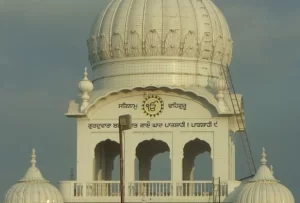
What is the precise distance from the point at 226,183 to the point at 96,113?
6189mm

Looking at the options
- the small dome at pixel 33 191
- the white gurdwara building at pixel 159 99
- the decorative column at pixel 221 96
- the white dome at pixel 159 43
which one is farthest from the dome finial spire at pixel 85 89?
the decorative column at pixel 221 96

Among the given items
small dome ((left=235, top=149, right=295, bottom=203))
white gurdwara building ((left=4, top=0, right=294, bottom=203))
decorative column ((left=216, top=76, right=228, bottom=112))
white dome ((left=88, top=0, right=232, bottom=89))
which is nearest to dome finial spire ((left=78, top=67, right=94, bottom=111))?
white gurdwara building ((left=4, top=0, right=294, bottom=203))

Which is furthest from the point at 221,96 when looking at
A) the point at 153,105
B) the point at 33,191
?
the point at 33,191

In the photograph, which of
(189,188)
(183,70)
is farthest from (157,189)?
(183,70)

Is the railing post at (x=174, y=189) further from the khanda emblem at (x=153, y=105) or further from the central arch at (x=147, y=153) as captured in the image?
the central arch at (x=147, y=153)

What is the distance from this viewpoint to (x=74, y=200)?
59344 mm

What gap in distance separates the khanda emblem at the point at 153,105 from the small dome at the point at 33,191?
200 inches

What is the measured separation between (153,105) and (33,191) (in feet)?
20.6

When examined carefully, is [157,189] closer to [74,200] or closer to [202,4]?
[74,200]

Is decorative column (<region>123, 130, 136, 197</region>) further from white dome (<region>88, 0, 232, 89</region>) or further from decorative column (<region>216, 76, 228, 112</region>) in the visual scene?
decorative column (<region>216, 76, 228, 112</region>)

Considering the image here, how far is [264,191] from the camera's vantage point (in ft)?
185

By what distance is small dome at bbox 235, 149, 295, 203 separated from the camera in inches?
2215

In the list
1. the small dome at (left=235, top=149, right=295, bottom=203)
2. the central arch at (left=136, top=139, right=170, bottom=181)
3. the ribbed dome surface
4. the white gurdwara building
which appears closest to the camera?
the small dome at (left=235, top=149, right=295, bottom=203)

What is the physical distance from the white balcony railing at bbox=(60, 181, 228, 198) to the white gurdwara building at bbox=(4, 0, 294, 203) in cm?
4
